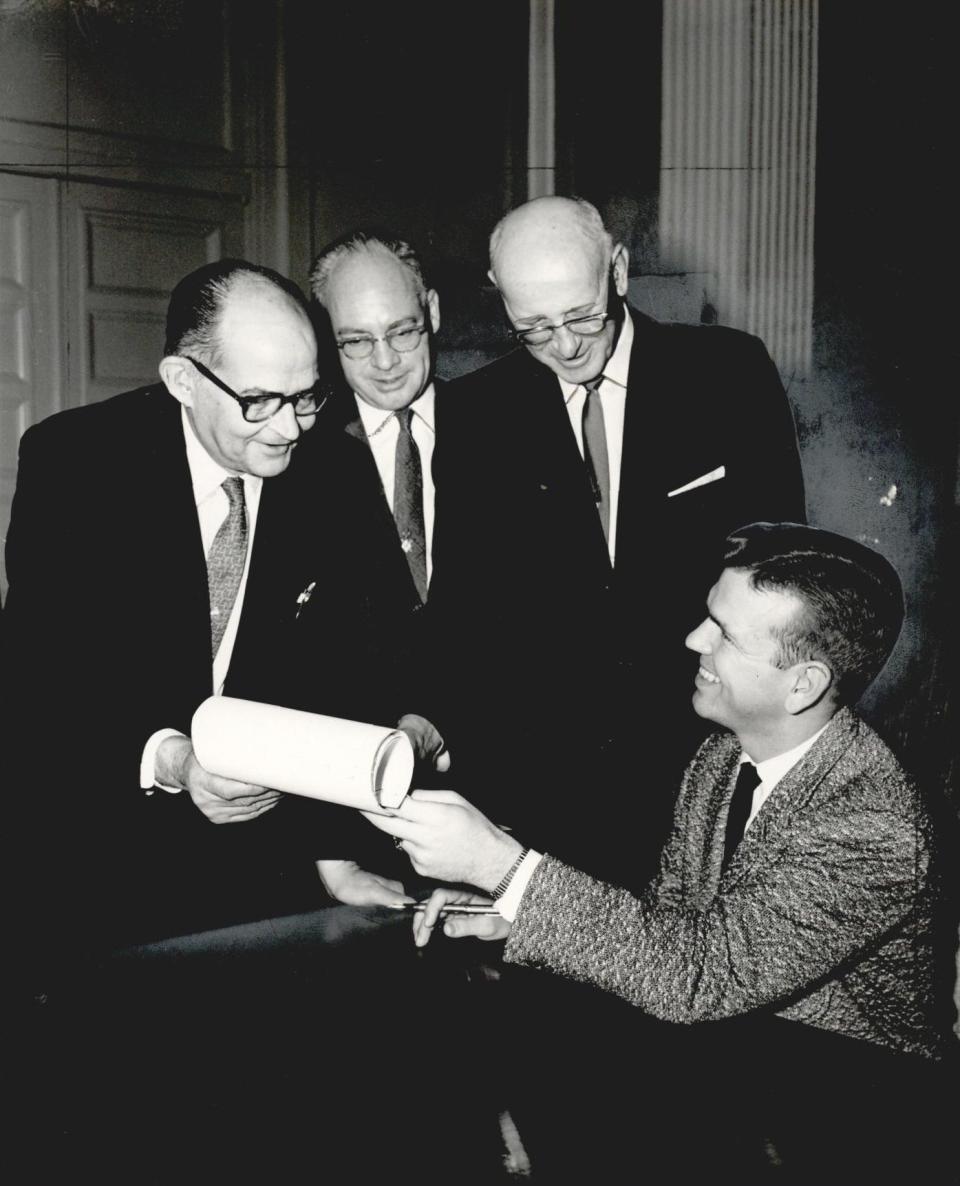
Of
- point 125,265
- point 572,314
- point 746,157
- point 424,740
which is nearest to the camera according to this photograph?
point 424,740

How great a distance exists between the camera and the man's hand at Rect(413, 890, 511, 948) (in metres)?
1.70

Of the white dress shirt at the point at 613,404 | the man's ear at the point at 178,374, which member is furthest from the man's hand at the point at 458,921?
the man's ear at the point at 178,374

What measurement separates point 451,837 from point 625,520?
121 centimetres

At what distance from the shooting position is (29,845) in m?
2.29

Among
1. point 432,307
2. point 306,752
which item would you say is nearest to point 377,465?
point 432,307

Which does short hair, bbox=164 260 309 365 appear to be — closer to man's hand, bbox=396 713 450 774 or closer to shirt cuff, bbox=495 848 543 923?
man's hand, bbox=396 713 450 774

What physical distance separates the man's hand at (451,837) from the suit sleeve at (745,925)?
0.20 feet

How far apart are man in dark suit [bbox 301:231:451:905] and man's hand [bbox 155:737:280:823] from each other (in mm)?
413

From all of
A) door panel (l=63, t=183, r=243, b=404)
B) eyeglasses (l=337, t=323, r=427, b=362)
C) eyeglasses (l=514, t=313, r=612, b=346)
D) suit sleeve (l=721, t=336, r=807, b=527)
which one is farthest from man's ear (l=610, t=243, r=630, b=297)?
door panel (l=63, t=183, r=243, b=404)

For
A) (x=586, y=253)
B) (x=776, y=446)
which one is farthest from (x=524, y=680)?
(x=586, y=253)

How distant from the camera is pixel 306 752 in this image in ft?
4.76

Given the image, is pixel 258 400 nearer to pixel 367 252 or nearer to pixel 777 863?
pixel 367 252

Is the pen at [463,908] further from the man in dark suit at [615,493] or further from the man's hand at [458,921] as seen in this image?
the man in dark suit at [615,493]

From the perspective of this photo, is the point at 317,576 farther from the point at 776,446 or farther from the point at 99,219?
the point at 99,219
